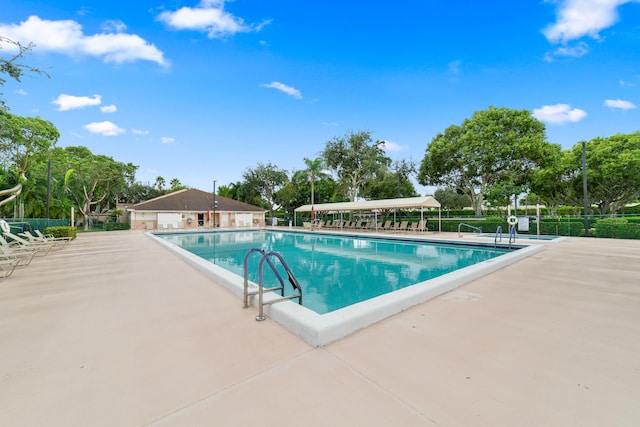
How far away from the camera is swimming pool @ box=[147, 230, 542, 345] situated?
2.97 m

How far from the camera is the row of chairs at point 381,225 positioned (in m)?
18.1

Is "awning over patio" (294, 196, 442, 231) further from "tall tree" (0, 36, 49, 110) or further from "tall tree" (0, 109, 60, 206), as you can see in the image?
"tall tree" (0, 109, 60, 206)

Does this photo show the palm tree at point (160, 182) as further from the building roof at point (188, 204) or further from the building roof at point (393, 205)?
the building roof at point (393, 205)

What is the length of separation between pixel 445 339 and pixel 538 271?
4711 millimetres

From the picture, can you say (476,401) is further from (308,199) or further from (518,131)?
(308,199)

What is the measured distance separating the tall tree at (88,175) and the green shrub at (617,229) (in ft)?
121

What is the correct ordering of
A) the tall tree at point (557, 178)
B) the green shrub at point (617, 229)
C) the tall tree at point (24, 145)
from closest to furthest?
1. the green shrub at point (617, 229)
2. the tall tree at point (24, 145)
3. the tall tree at point (557, 178)

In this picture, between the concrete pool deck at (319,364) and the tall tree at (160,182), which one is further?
the tall tree at (160,182)

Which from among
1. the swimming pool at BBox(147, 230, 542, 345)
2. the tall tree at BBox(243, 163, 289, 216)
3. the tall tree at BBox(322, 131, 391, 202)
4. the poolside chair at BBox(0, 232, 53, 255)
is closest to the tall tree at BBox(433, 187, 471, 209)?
the tall tree at BBox(322, 131, 391, 202)

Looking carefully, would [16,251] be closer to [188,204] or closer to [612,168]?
[188,204]

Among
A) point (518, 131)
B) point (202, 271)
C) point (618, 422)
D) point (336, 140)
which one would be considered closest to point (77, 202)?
point (336, 140)

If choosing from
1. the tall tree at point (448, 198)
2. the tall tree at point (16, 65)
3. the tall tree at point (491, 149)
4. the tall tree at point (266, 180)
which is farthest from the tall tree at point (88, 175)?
the tall tree at point (448, 198)

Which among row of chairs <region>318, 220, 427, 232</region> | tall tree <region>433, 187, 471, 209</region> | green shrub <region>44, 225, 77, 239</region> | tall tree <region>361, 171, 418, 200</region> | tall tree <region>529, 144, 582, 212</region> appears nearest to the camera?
green shrub <region>44, 225, 77, 239</region>

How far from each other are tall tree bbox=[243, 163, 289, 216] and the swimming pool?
85.1 ft
